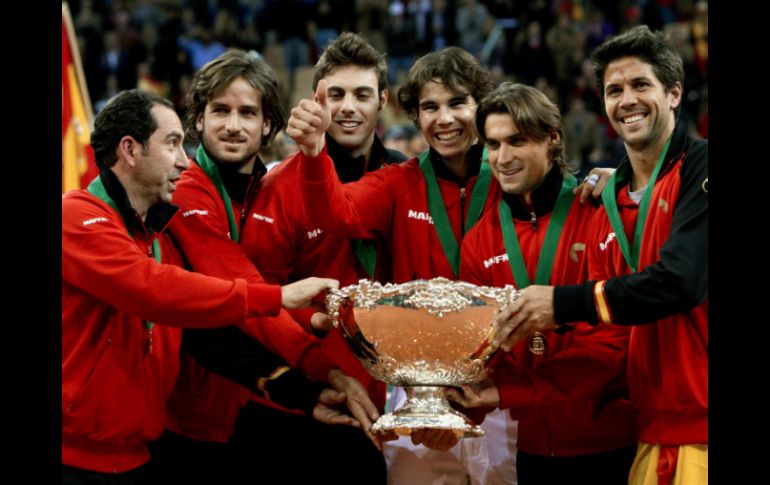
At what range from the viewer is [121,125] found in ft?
12.3

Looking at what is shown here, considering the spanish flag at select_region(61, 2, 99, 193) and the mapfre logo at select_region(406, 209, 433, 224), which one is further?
the spanish flag at select_region(61, 2, 99, 193)

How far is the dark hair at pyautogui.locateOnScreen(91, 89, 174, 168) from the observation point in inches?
147

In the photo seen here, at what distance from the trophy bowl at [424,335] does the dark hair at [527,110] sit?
874 millimetres

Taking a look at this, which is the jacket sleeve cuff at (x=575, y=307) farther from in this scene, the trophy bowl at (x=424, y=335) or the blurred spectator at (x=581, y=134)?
the blurred spectator at (x=581, y=134)

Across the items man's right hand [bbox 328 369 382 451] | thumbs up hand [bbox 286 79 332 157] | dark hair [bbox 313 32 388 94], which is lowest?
man's right hand [bbox 328 369 382 451]

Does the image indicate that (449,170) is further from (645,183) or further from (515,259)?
(645,183)

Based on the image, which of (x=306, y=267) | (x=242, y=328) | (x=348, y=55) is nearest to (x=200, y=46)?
(x=348, y=55)

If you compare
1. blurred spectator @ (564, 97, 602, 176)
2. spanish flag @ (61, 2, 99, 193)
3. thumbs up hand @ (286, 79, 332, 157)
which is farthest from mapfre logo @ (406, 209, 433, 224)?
blurred spectator @ (564, 97, 602, 176)

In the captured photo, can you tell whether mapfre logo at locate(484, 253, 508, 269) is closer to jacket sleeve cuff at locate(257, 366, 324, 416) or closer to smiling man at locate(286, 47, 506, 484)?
smiling man at locate(286, 47, 506, 484)

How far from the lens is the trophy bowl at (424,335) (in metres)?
3.23

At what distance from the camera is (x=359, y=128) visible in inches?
176

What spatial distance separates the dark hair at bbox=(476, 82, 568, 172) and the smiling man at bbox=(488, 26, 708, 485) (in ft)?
0.83

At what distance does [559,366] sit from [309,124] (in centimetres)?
132
